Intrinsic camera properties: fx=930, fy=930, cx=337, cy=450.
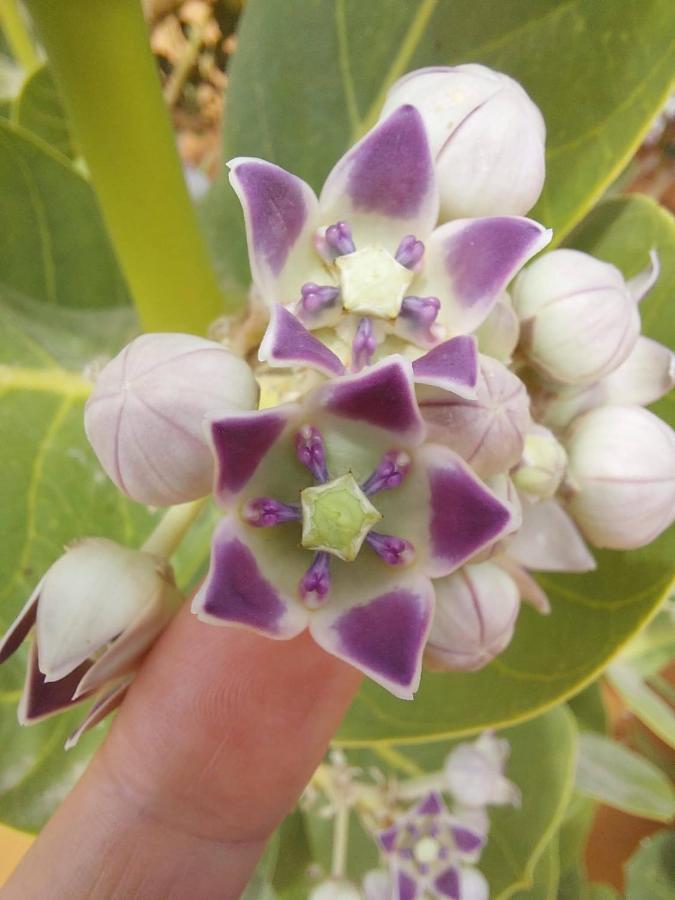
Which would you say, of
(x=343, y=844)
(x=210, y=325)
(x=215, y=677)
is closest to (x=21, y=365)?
(x=210, y=325)

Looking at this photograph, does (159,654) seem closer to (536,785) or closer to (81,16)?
(81,16)

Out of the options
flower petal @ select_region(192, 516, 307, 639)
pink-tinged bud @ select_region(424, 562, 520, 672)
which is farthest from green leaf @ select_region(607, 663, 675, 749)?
flower petal @ select_region(192, 516, 307, 639)

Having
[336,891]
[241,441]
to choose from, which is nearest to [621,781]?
[336,891]

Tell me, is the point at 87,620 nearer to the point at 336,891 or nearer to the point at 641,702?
the point at 336,891

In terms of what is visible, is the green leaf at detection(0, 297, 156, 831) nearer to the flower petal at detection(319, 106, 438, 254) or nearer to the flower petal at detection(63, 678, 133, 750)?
the flower petal at detection(63, 678, 133, 750)

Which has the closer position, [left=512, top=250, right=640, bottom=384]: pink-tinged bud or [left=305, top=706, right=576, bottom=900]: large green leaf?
[left=512, top=250, right=640, bottom=384]: pink-tinged bud
